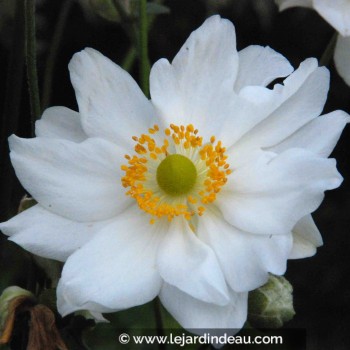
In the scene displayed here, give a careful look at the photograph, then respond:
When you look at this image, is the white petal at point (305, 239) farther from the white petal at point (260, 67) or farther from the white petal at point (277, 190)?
the white petal at point (260, 67)

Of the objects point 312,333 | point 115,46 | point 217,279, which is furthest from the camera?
point 115,46

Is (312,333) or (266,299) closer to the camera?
(266,299)

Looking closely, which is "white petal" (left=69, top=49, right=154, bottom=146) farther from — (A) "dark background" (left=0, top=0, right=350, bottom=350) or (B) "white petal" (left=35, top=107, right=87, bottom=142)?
(A) "dark background" (left=0, top=0, right=350, bottom=350)

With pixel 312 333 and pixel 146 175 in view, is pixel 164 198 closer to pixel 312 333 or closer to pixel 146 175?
pixel 146 175

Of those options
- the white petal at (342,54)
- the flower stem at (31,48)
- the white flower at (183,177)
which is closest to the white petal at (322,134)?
the white flower at (183,177)

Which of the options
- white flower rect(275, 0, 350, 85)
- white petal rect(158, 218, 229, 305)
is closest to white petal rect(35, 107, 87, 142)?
white petal rect(158, 218, 229, 305)

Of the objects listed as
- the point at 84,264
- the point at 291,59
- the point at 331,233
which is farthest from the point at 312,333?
the point at 84,264
